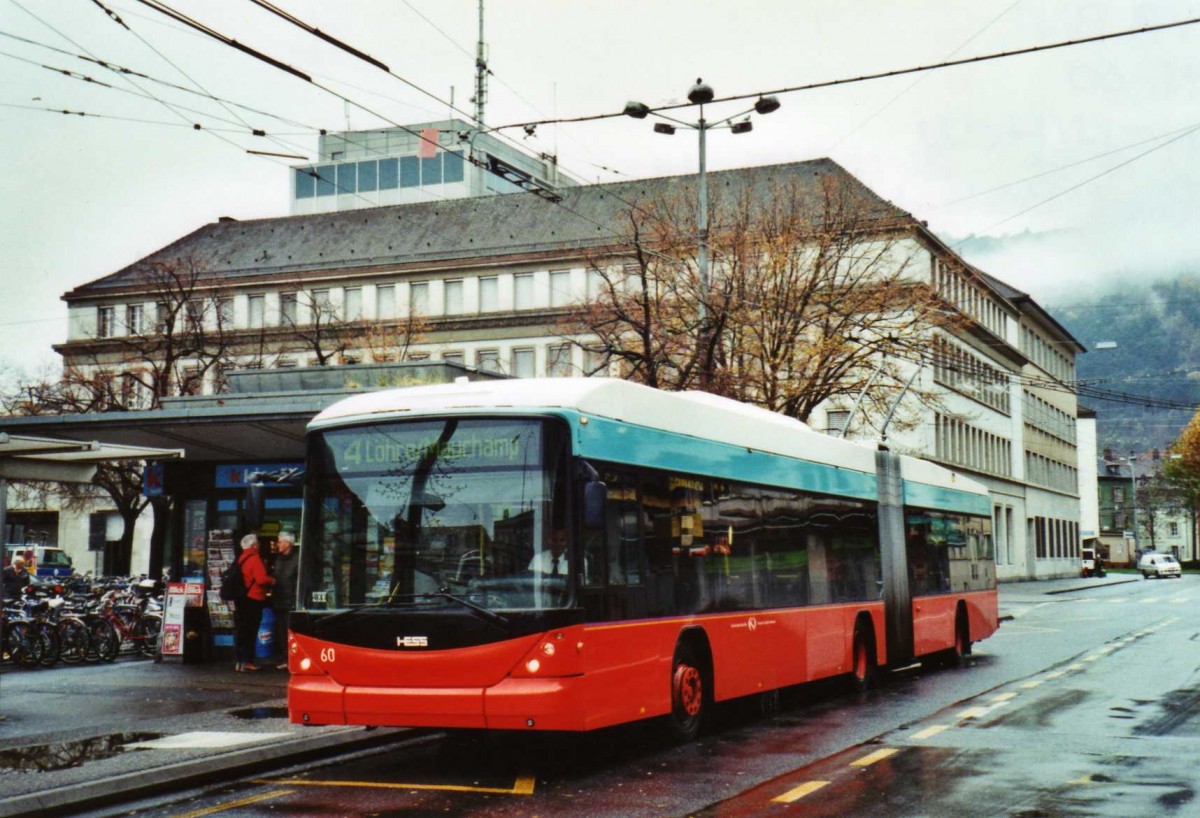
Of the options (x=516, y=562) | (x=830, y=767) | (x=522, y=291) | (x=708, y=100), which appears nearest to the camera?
(x=516, y=562)

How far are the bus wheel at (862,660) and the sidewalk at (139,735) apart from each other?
6.42m

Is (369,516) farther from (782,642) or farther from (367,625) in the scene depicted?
(782,642)

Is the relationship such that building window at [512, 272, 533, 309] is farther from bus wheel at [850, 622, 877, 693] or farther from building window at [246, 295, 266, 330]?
bus wheel at [850, 622, 877, 693]

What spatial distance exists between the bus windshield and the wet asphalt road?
1.38 meters

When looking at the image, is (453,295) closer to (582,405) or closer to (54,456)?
(54,456)

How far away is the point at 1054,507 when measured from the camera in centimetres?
10569

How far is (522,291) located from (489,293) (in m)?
1.91

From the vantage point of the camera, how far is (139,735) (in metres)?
13.2

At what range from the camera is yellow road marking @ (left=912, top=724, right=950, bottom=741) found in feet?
43.3

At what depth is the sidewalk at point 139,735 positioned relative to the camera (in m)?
10.4

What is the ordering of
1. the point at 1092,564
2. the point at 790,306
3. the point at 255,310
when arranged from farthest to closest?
1. the point at 1092,564
2. the point at 255,310
3. the point at 790,306

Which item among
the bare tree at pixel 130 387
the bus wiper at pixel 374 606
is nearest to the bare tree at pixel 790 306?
→ the bare tree at pixel 130 387

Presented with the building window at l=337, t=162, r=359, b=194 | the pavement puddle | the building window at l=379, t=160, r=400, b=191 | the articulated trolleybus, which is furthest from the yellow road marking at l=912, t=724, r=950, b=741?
the building window at l=337, t=162, r=359, b=194

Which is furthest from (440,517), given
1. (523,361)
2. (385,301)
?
(385,301)
